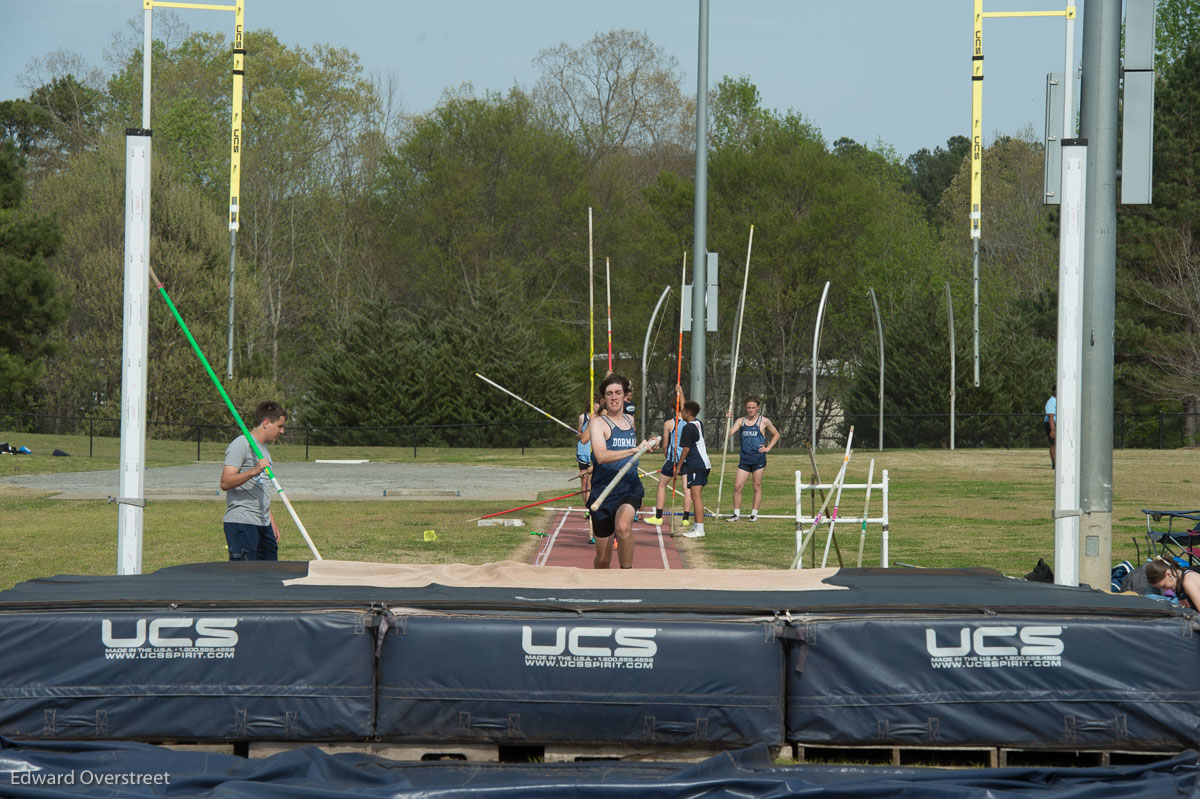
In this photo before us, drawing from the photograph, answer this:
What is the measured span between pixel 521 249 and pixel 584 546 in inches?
1583

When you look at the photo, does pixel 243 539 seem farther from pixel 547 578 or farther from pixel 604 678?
pixel 604 678

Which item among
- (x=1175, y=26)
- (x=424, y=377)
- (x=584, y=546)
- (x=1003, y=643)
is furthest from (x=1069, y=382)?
(x=1175, y=26)

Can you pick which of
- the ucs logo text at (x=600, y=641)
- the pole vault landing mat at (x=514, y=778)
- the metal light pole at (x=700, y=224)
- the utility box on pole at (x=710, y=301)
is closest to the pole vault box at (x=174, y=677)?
the pole vault landing mat at (x=514, y=778)

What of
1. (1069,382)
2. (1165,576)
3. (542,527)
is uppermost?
(1069,382)

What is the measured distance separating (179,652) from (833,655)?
3.19 metres

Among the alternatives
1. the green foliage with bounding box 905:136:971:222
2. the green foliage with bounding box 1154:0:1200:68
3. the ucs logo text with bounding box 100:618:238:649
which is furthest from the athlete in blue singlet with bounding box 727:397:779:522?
the green foliage with bounding box 905:136:971:222

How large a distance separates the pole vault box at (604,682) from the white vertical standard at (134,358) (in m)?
3.34

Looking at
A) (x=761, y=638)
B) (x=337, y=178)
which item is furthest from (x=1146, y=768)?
(x=337, y=178)

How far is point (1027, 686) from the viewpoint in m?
5.81

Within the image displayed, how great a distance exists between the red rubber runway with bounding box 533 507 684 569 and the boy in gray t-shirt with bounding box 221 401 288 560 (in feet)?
9.23

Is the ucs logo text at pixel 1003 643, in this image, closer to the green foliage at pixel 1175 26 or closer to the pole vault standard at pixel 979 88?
the pole vault standard at pixel 979 88

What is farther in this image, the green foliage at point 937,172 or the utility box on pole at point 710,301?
the green foliage at point 937,172

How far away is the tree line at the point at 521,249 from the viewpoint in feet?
137

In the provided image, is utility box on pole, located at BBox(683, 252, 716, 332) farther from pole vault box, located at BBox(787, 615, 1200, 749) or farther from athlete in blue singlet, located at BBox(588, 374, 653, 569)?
pole vault box, located at BBox(787, 615, 1200, 749)
